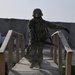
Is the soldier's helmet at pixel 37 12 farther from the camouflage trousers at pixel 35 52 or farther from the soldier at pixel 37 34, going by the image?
the camouflage trousers at pixel 35 52

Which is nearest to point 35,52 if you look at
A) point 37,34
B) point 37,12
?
point 37,34

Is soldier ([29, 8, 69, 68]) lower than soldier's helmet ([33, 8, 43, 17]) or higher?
lower

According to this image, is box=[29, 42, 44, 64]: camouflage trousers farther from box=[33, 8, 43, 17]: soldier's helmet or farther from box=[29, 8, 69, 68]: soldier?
box=[33, 8, 43, 17]: soldier's helmet

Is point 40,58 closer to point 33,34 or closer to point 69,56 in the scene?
point 33,34

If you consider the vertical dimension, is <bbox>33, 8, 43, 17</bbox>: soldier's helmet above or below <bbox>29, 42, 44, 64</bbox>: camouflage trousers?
above

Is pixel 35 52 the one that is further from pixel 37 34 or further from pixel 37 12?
pixel 37 12

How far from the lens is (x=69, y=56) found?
20.3 feet

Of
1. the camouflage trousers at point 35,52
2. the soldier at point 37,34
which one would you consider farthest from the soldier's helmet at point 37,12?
the camouflage trousers at point 35,52

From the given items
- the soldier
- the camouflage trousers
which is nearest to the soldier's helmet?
the soldier

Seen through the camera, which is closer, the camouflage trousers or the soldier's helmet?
the soldier's helmet

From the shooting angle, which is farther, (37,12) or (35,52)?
(35,52)

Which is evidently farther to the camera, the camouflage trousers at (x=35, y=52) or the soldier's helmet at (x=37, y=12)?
the camouflage trousers at (x=35, y=52)

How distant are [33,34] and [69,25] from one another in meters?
21.3

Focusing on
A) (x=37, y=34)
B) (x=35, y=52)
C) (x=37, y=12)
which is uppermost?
(x=37, y=12)
